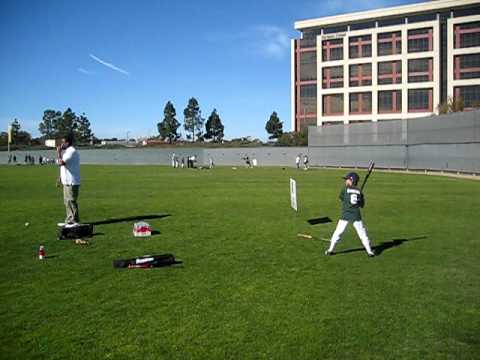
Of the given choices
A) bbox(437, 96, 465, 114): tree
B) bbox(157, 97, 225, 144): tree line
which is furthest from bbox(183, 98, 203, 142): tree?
bbox(437, 96, 465, 114): tree

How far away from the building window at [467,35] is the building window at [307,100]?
28962mm

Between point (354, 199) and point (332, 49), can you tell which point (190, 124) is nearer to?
point (332, 49)

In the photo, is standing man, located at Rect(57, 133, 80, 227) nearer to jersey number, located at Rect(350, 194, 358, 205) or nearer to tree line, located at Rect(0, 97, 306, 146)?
jersey number, located at Rect(350, 194, 358, 205)

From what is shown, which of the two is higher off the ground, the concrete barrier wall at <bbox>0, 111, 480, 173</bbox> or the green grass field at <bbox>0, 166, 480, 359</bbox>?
the concrete barrier wall at <bbox>0, 111, 480, 173</bbox>

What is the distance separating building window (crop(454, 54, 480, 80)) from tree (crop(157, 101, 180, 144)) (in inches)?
3148

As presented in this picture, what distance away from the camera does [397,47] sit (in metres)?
93.1

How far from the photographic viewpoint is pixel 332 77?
99.1 m

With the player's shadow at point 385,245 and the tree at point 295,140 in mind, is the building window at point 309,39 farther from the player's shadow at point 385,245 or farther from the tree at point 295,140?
the player's shadow at point 385,245

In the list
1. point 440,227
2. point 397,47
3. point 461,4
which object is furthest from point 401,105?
point 440,227

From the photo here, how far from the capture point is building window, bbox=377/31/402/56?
9281cm

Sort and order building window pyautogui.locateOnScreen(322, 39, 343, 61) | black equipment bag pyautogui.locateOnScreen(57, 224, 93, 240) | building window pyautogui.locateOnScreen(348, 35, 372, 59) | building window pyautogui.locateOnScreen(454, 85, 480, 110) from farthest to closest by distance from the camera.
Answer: building window pyautogui.locateOnScreen(322, 39, 343, 61)
building window pyautogui.locateOnScreen(348, 35, 372, 59)
building window pyautogui.locateOnScreen(454, 85, 480, 110)
black equipment bag pyautogui.locateOnScreen(57, 224, 93, 240)

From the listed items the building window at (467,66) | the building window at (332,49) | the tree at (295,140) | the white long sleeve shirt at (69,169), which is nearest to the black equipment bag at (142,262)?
the white long sleeve shirt at (69,169)

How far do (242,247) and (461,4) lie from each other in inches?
3709

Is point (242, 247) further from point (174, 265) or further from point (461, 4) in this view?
point (461, 4)
